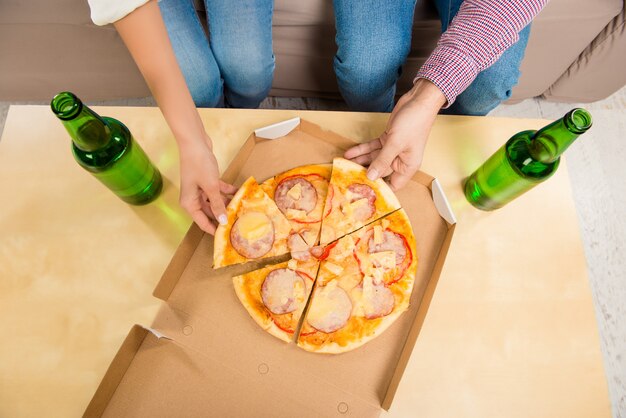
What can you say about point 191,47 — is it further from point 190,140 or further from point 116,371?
point 116,371

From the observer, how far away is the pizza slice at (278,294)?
84 centimetres

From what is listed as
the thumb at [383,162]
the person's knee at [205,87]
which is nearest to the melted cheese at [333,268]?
the thumb at [383,162]

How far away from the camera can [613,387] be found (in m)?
1.42

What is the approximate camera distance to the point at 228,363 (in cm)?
83

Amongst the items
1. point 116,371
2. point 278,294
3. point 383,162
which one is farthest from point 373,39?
point 116,371

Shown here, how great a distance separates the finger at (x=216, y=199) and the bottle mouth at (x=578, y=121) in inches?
27.0

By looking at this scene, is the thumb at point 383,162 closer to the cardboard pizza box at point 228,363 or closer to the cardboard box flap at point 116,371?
the cardboard pizza box at point 228,363

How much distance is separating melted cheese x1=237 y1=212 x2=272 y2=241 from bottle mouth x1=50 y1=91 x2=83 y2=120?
1.23ft

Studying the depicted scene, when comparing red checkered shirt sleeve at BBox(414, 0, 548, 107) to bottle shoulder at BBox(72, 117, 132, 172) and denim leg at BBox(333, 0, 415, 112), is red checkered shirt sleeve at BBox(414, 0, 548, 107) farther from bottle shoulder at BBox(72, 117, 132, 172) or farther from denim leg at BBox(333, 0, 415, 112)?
bottle shoulder at BBox(72, 117, 132, 172)

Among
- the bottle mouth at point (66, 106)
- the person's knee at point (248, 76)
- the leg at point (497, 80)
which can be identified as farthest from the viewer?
the person's knee at point (248, 76)

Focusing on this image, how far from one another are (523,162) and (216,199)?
2.12ft

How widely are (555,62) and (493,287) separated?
1054 mm

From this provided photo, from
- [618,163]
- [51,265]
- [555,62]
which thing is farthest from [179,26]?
[618,163]

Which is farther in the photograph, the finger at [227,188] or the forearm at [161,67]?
the finger at [227,188]
